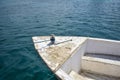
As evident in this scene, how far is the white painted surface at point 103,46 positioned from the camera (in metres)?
6.71

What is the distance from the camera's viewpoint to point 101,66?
20.7 feet

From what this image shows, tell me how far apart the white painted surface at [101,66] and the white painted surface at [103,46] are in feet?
2.29

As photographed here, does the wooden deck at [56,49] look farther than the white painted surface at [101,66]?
No

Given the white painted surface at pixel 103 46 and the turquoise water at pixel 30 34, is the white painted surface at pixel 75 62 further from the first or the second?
the turquoise water at pixel 30 34

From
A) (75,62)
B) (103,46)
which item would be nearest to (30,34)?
(103,46)

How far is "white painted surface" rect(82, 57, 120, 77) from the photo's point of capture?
20.0 feet

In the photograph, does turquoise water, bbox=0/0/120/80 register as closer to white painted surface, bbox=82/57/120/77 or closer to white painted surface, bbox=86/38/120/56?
white painted surface, bbox=82/57/120/77

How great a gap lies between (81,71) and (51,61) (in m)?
2.16

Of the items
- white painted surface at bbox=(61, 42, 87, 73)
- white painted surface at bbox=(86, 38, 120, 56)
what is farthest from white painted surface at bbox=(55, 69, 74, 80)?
white painted surface at bbox=(86, 38, 120, 56)

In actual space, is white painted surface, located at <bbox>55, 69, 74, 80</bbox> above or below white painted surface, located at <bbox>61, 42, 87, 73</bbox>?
above

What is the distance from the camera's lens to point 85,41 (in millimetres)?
6629

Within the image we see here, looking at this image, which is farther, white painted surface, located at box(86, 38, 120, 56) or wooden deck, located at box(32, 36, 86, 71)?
white painted surface, located at box(86, 38, 120, 56)

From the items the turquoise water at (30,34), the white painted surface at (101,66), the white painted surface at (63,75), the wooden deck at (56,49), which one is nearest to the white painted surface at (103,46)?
the wooden deck at (56,49)

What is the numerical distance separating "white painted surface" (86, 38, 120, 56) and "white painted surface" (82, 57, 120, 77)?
0.70 metres
